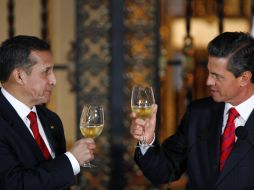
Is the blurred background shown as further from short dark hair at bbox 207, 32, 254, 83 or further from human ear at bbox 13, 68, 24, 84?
human ear at bbox 13, 68, 24, 84

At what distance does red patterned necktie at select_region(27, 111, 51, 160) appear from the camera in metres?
2.25

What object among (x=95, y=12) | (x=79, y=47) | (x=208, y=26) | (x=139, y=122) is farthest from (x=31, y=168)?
(x=208, y=26)

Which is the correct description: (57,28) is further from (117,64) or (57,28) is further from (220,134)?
(220,134)

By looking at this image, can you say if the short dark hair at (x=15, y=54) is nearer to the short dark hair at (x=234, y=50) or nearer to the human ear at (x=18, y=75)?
the human ear at (x=18, y=75)

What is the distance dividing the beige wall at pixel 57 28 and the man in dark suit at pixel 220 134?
276cm

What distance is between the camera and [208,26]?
18.6ft

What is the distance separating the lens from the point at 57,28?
5125 mm

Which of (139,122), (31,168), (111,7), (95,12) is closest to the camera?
(31,168)

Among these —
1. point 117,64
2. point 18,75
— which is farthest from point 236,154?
point 117,64

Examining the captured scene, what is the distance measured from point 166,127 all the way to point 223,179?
10.4 feet

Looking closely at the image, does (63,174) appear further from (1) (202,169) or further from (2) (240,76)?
(2) (240,76)

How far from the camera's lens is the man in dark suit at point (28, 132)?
2051 millimetres

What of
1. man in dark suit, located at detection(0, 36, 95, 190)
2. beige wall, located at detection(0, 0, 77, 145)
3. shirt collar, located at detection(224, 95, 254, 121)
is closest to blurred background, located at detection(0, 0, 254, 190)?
beige wall, located at detection(0, 0, 77, 145)

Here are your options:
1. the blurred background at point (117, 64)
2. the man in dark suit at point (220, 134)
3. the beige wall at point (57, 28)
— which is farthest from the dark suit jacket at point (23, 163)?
the beige wall at point (57, 28)
